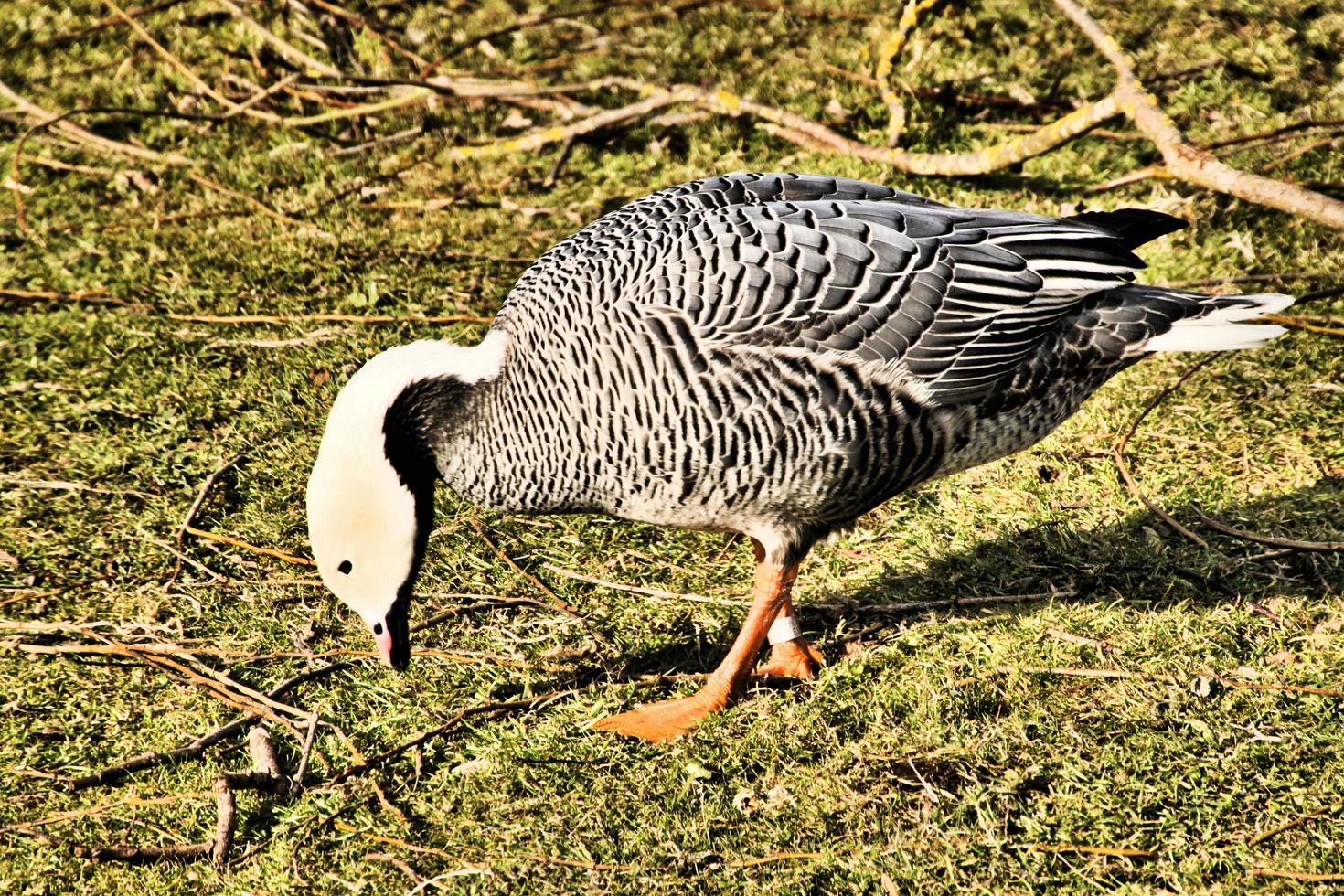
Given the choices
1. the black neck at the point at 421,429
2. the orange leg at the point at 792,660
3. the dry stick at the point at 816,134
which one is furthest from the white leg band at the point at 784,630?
the dry stick at the point at 816,134

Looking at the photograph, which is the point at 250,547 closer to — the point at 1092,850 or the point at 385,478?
the point at 385,478

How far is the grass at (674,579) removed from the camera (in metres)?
3.77

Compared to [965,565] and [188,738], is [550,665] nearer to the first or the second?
[188,738]

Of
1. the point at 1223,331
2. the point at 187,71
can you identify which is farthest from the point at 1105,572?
the point at 187,71

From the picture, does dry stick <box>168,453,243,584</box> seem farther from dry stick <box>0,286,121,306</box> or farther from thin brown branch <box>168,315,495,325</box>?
dry stick <box>0,286,121,306</box>

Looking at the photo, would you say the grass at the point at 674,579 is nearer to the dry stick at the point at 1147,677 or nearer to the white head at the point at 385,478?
the dry stick at the point at 1147,677

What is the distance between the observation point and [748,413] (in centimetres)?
388

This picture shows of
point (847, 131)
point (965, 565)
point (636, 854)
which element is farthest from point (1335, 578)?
point (847, 131)

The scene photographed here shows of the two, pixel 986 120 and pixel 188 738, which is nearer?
pixel 188 738

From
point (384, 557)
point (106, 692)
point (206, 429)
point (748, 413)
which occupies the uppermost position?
point (748, 413)

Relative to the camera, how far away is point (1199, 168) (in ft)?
17.0

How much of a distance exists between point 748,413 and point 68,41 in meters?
7.08

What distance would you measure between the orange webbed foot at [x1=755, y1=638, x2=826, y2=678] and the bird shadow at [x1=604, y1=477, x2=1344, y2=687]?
49 millimetres

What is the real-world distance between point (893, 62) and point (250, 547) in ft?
15.3
